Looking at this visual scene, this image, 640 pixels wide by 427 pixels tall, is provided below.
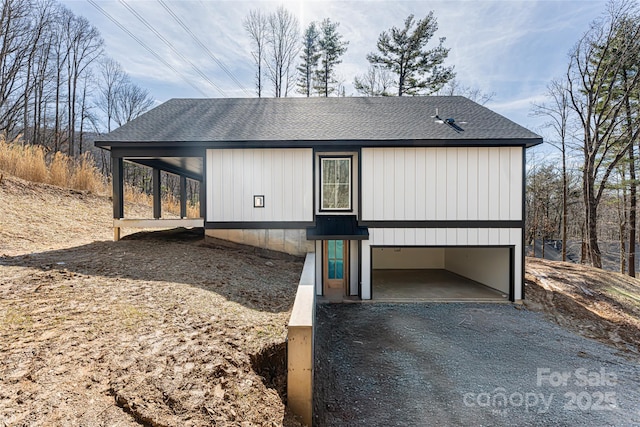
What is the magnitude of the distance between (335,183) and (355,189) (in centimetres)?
54

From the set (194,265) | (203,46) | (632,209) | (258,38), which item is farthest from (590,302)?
(258,38)

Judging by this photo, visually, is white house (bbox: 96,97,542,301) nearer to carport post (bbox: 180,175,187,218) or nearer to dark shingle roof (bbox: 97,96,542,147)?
dark shingle roof (bbox: 97,96,542,147)

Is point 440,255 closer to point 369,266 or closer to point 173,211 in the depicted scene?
point 369,266

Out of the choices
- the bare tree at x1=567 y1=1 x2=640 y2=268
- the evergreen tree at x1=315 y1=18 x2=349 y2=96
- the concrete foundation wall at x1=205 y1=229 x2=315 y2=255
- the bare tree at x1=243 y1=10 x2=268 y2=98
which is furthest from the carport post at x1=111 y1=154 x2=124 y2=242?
the bare tree at x1=567 y1=1 x2=640 y2=268

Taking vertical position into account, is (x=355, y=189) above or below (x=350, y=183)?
below

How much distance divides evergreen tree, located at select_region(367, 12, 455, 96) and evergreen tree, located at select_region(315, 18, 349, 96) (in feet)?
7.33

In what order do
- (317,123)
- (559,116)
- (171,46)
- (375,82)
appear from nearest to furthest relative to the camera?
(317,123)
(171,46)
(559,116)
(375,82)

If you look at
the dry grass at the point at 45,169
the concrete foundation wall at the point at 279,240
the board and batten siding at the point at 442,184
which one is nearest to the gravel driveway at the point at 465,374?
the concrete foundation wall at the point at 279,240

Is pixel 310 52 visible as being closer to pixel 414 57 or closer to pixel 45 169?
pixel 414 57

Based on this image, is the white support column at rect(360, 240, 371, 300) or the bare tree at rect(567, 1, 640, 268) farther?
the bare tree at rect(567, 1, 640, 268)

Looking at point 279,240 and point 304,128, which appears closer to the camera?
point 279,240

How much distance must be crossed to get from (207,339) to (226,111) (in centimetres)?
779

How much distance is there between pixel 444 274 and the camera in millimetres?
9414

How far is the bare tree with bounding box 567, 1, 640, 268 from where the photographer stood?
1102cm
